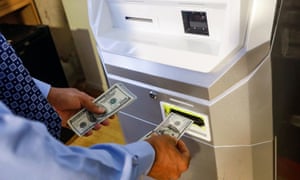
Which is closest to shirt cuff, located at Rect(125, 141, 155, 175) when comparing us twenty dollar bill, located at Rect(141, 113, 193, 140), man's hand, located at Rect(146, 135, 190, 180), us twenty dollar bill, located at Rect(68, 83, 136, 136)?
man's hand, located at Rect(146, 135, 190, 180)

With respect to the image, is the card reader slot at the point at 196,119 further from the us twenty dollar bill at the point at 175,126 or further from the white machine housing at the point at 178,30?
the white machine housing at the point at 178,30

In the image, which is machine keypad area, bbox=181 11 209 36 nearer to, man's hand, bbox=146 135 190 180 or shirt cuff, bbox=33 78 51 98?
man's hand, bbox=146 135 190 180

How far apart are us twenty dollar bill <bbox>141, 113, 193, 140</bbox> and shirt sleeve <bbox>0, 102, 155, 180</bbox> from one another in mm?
254

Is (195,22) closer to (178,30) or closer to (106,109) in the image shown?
(178,30)

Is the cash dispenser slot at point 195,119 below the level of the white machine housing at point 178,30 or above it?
below

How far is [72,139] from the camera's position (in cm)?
188

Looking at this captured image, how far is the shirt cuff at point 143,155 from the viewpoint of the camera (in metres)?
0.65

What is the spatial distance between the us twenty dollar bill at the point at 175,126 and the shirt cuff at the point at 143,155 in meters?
0.15

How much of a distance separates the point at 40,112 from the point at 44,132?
0.33 meters

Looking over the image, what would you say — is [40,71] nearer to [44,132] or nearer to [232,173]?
[232,173]

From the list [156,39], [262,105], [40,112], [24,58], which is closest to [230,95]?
[262,105]

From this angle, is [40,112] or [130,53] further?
[130,53]

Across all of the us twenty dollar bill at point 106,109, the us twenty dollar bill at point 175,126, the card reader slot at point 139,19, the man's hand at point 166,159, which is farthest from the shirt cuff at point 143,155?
the card reader slot at point 139,19

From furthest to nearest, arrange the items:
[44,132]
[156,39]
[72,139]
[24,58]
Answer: [72,139] < [24,58] < [156,39] < [44,132]
